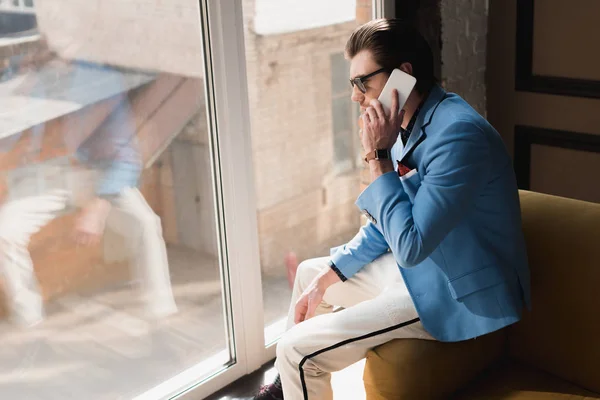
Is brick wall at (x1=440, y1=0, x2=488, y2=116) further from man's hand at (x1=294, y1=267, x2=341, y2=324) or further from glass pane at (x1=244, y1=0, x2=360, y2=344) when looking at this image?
man's hand at (x1=294, y1=267, x2=341, y2=324)

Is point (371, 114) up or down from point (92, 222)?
up

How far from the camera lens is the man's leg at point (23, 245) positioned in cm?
192

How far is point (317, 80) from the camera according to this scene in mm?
2809

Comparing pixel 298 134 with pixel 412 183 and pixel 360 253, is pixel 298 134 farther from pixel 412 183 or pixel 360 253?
pixel 412 183

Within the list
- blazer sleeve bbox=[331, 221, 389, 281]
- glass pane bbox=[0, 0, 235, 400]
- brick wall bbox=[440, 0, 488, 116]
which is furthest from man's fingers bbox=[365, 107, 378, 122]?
brick wall bbox=[440, 0, 488, 116]

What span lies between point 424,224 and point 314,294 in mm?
500

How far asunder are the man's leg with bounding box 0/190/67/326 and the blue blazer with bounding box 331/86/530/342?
0.85m

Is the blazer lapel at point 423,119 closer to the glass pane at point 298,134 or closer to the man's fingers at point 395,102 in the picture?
the man's fingers at point 395,102

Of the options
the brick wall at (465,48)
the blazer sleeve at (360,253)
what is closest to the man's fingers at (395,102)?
the blazer sleeve at (360,253)

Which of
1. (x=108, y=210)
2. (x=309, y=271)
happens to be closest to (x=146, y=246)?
(x=108, y=210)

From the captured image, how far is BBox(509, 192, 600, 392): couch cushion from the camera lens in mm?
1760

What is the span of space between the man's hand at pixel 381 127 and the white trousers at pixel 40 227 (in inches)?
32.0

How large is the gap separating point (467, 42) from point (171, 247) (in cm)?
143

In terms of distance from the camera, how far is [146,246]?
2.32 meters
